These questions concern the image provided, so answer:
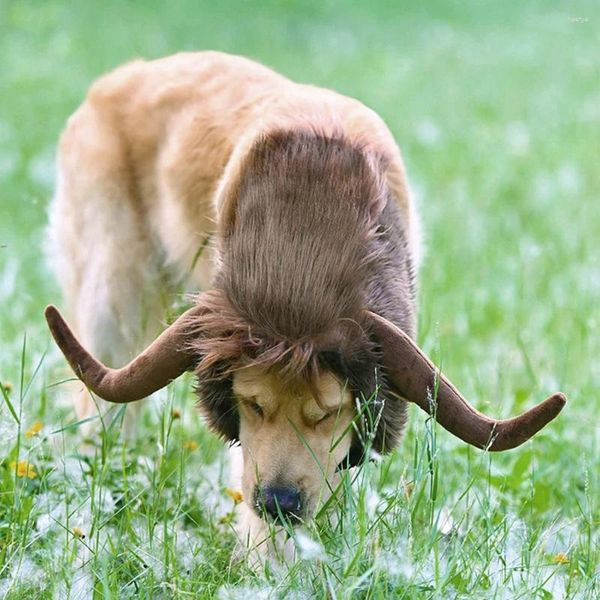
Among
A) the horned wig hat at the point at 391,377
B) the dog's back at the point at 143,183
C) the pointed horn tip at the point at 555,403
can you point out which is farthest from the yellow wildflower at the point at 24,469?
the pointed horn tip at the point at 555,403

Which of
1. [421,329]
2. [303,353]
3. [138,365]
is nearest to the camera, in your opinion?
[303,353]

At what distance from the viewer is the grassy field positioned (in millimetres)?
3979

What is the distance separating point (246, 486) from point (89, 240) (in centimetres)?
230

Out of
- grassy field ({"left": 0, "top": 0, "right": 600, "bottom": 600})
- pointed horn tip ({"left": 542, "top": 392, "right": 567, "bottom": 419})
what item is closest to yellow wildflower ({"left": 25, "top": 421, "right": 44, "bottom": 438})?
grassy field ({"left": 0, "top": 0, "right": 600, "bottom": 600})

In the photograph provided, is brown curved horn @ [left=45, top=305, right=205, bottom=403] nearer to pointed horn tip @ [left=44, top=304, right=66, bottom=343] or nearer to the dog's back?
pointed horn tip @ [left=44, top=304, right=66, bottom=343]

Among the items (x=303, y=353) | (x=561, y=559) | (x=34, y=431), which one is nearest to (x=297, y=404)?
(x=303, y=353)

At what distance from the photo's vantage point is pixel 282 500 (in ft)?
13.3

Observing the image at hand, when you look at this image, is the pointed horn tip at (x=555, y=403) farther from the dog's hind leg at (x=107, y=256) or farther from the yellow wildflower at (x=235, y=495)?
the dog's hind leg at (x=107, y=256)

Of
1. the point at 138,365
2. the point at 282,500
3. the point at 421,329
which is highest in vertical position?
the point at 138,365

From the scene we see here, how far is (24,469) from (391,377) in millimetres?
1336

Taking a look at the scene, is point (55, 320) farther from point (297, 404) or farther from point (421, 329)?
point (421, 329)

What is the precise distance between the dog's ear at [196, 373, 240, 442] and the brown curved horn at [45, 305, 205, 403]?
101 millimetres

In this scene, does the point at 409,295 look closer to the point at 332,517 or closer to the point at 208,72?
the point at 332,517

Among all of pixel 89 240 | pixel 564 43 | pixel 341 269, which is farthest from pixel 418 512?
pixel 564 43
